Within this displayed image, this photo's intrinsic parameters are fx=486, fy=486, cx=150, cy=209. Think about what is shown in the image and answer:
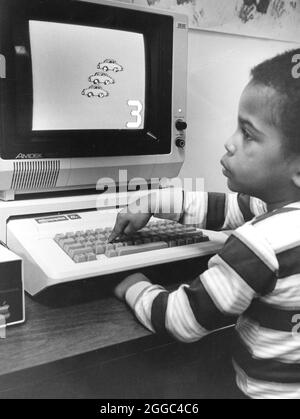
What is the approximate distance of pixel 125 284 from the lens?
812 mm

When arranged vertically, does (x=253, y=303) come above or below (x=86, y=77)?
below

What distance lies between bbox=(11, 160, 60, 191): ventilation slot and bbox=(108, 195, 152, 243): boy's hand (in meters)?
0.18

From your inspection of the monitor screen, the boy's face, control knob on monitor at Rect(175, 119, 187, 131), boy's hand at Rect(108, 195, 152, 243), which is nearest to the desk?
boy's hand at Rect(108, 195, 152, 243)

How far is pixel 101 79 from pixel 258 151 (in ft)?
1.36

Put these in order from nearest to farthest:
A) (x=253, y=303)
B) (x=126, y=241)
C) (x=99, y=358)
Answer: (x=99, y=358), (x=253, y=303), (x=126, y=241)

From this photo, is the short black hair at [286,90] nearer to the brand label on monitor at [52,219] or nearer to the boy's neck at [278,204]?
the boy's neck at [278,204]

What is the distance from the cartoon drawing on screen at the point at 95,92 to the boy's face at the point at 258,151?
0.34 m

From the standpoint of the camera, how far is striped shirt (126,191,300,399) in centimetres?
69

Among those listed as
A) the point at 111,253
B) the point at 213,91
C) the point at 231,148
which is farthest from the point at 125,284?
the point at 213,91

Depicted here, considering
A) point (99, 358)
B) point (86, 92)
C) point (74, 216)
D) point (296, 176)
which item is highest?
point (86, 92)

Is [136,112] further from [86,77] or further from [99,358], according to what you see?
[99,358]

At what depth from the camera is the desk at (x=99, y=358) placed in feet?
2.04

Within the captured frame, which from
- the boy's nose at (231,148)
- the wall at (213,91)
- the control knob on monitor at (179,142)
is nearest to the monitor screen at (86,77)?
the control knob on monitor at (179,142)
